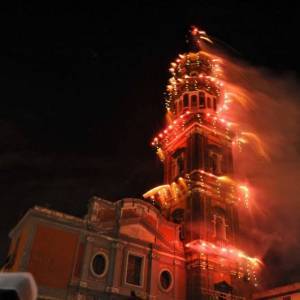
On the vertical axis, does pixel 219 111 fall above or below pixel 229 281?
above

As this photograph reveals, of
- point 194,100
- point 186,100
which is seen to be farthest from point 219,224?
point 186,100

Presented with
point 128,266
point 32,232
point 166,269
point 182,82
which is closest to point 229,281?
point 166,269

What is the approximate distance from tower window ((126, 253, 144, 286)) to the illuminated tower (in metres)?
4.25

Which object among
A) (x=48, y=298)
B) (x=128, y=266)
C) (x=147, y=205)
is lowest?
(x=48, y=298)

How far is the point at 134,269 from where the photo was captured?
95.3ft

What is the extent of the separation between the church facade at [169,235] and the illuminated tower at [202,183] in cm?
9

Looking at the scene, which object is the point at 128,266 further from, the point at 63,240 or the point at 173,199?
the point at 173,199

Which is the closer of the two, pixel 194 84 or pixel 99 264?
pixel 99 264

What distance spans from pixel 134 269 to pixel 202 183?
31.8 ft

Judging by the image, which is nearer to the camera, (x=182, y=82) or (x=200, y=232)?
(x=200, y=232)

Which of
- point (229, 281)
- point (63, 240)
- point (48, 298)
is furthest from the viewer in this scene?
point (229, 281)

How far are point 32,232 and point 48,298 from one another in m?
4.30

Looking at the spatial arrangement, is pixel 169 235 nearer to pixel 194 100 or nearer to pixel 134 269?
pixel 134 269

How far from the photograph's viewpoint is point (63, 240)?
26.3 metres
